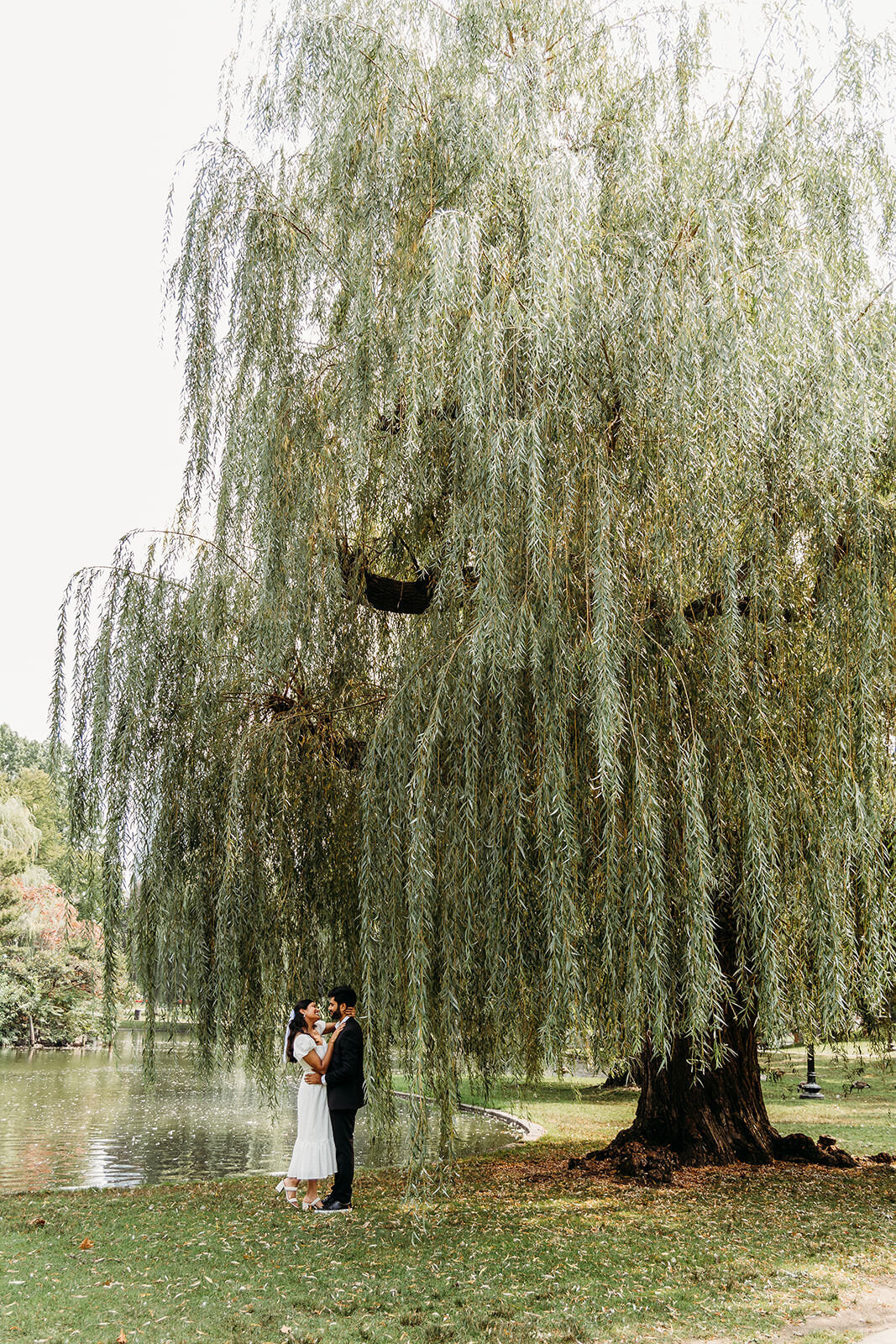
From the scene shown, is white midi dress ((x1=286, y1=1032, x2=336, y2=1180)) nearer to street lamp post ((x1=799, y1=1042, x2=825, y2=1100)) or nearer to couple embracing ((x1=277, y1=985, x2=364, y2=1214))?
couple embracing ((x1=277, y1=985, x2=364, y2=1214))

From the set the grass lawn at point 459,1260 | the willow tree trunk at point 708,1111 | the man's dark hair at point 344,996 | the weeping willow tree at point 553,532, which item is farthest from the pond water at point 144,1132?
the willow tree trunk at point 708,1111

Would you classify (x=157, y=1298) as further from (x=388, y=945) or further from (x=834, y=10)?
(x=834, y=10)

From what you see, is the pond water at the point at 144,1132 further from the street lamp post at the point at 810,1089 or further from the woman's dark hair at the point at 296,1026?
the street lamp post at the point at 810,1089

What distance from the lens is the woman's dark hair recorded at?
646 cm


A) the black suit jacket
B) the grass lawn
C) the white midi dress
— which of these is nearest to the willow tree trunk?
the grass lawn

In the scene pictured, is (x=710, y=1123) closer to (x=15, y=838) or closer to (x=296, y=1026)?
(x=296, y=1026)

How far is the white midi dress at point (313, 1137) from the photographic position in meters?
6.67

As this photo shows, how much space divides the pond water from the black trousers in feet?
0.89

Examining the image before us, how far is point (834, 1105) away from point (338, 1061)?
40.4 feet

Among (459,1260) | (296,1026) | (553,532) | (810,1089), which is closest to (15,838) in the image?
(810,1089)

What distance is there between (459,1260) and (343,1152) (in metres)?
1.14

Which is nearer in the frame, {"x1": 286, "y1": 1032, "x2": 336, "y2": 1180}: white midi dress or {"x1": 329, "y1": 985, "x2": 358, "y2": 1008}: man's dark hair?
{"x1": 329, "y1": 985, "x2": 358, "y2": 1008}: man's dark hair

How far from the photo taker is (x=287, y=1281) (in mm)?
5469

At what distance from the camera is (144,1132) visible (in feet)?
46.9
